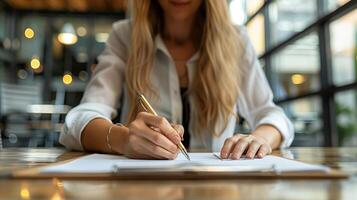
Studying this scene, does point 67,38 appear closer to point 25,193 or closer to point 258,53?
point 258,53

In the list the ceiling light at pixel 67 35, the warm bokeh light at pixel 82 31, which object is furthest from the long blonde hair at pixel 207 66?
the warm bokeh light at pixel 82 31

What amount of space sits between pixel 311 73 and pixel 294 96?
0.42 meters

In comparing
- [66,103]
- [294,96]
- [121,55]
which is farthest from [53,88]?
[121,55]

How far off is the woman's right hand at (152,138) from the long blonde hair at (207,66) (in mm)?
445

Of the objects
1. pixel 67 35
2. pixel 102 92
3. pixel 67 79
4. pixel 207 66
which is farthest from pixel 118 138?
pixel 67 35

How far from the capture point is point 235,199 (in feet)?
0.98

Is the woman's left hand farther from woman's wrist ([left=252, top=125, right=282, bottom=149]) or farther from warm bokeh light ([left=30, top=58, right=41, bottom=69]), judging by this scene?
warm bokeh light ([left=30, top=58, right=41, bottom=69])

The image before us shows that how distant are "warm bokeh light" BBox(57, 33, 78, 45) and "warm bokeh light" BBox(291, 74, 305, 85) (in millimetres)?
4817

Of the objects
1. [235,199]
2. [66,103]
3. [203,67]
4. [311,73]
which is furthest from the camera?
[66,103]

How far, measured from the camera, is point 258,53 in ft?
14.5

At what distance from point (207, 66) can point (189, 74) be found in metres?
0.06

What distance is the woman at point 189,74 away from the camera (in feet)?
3.50

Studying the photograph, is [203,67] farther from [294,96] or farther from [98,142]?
[294,96]

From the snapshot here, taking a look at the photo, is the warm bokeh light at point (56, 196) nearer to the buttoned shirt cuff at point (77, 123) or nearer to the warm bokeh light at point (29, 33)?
the buttoned shirt cuff at point (77, 123)
